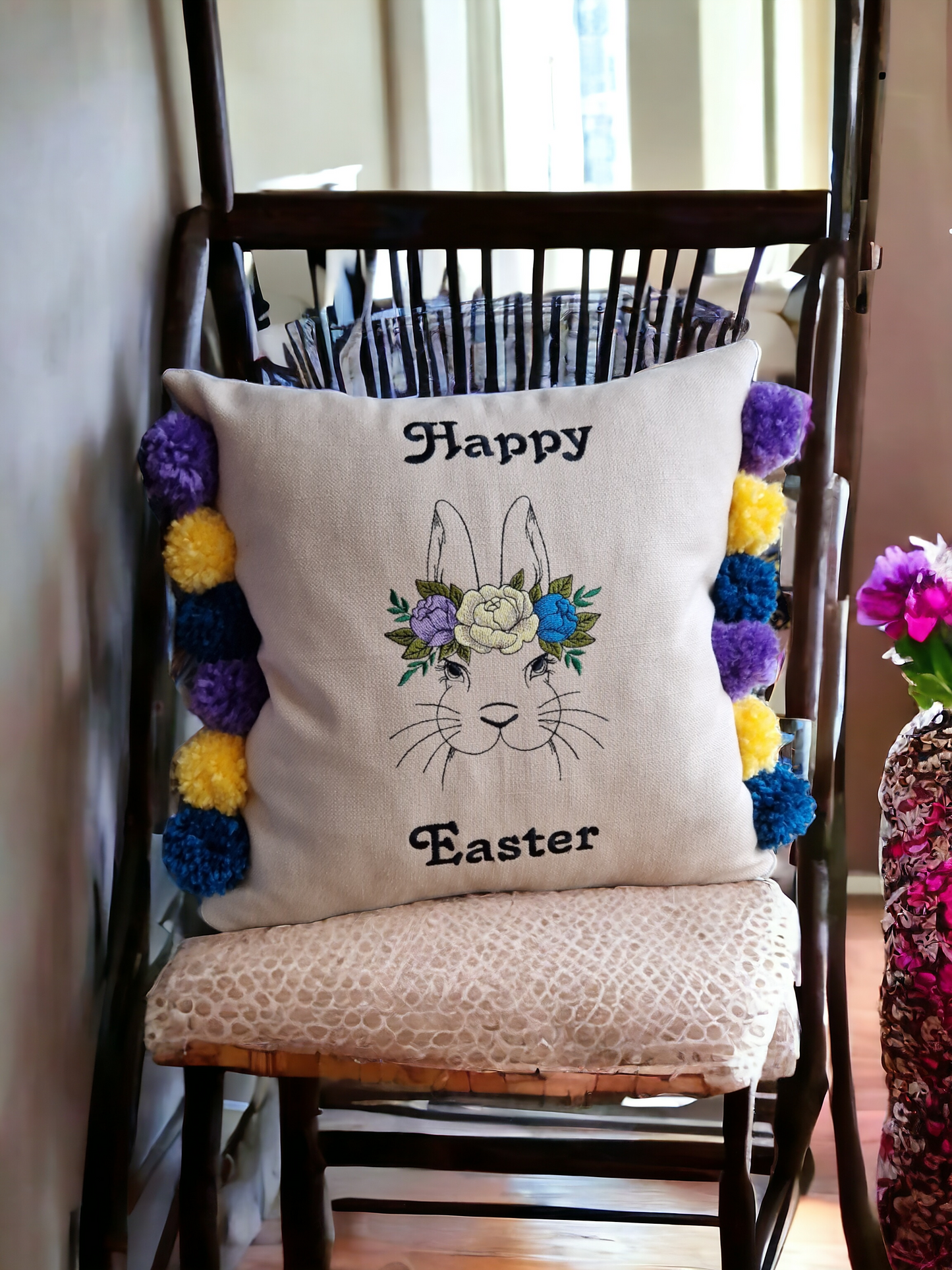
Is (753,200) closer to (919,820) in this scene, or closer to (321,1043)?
(919,820)

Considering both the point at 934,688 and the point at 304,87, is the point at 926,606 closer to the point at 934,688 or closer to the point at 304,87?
the point at 934,688

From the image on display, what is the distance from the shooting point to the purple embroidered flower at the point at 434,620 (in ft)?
2.05

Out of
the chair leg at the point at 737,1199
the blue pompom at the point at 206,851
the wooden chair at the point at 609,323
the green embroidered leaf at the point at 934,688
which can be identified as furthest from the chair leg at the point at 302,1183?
the green embroidered leaf at the point at 934,688

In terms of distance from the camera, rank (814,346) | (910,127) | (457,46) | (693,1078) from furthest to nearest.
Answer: (910,127) → (457,46) → (814,346) → (693,1078)

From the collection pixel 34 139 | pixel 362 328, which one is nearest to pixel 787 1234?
pixel 362 328

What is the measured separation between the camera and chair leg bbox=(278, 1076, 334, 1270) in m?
0.67

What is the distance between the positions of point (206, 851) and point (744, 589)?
15.3 inches

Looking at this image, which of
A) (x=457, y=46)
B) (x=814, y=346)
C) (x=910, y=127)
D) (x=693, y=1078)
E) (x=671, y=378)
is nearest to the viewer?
(x=693, y=1078)

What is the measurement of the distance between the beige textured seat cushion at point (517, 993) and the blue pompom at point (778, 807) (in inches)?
2.9

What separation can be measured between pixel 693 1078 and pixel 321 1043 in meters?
0.20

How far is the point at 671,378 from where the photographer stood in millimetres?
678

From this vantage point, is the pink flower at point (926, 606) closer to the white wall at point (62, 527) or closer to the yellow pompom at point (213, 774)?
the yellow pompom at point (213, 774)

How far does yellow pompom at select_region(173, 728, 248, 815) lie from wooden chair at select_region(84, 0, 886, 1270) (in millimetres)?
70

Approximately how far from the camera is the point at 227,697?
0.68 meters
